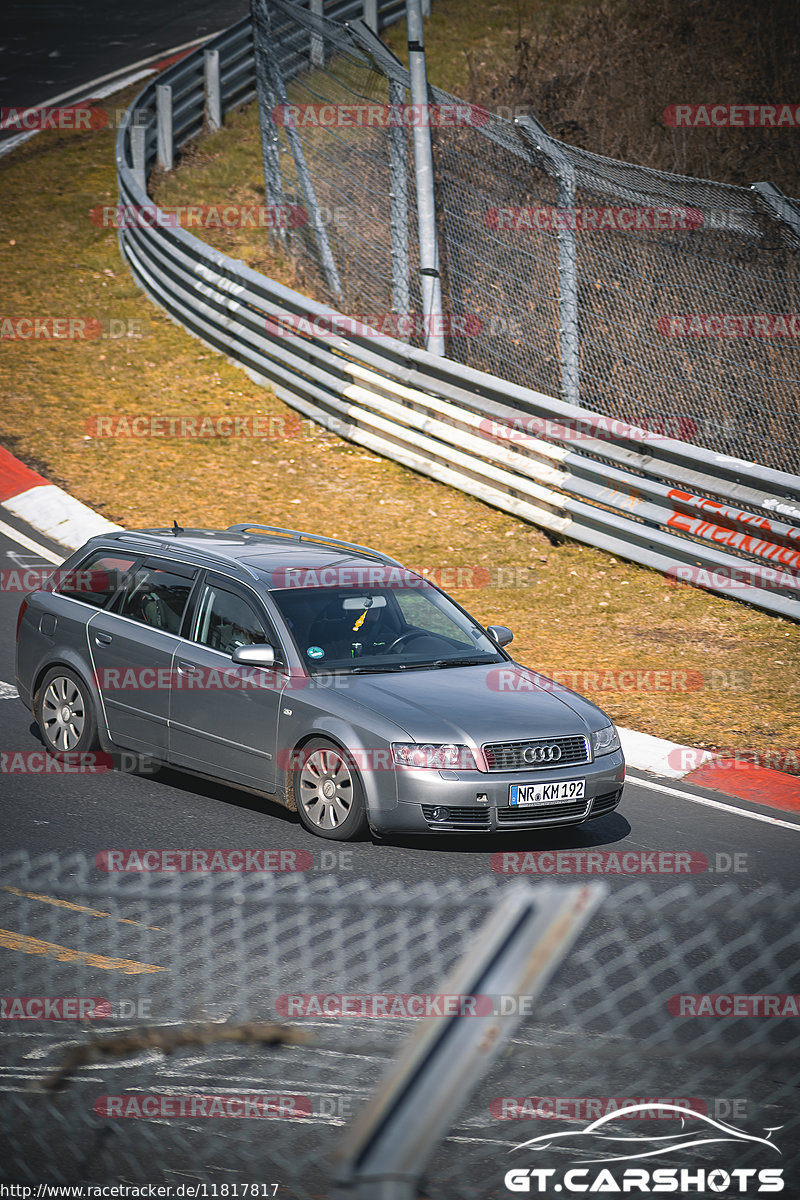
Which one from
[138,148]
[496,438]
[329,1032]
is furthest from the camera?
[138,148]

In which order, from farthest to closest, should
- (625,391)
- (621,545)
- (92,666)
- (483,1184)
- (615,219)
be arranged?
(615,219)
(625,391)
(621,545)
(92,666)
(483,1184)

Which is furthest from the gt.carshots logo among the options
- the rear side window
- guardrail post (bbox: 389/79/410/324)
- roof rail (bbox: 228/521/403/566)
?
guardrail post (bbox: 389/79/410/324)

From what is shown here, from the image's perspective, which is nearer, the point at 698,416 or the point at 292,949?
the point at 292,949

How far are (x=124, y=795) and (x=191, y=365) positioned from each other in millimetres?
11085

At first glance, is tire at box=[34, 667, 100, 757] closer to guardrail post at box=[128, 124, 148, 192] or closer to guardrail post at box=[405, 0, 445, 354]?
guardrail post at box=[405, 0, 445, 354]

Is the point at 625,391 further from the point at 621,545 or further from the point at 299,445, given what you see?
the point at 299,445

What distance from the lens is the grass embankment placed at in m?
11.4

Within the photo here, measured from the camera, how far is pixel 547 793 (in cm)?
787

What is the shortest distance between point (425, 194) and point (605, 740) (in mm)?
8757

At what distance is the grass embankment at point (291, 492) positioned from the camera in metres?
11.4

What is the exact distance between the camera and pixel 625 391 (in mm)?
15367

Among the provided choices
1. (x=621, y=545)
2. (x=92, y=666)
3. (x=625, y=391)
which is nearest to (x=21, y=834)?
(x=92, y=666)

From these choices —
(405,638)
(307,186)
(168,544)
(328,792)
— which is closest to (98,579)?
(168,544)

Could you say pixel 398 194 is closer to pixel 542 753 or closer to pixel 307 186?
pixel 307 186
